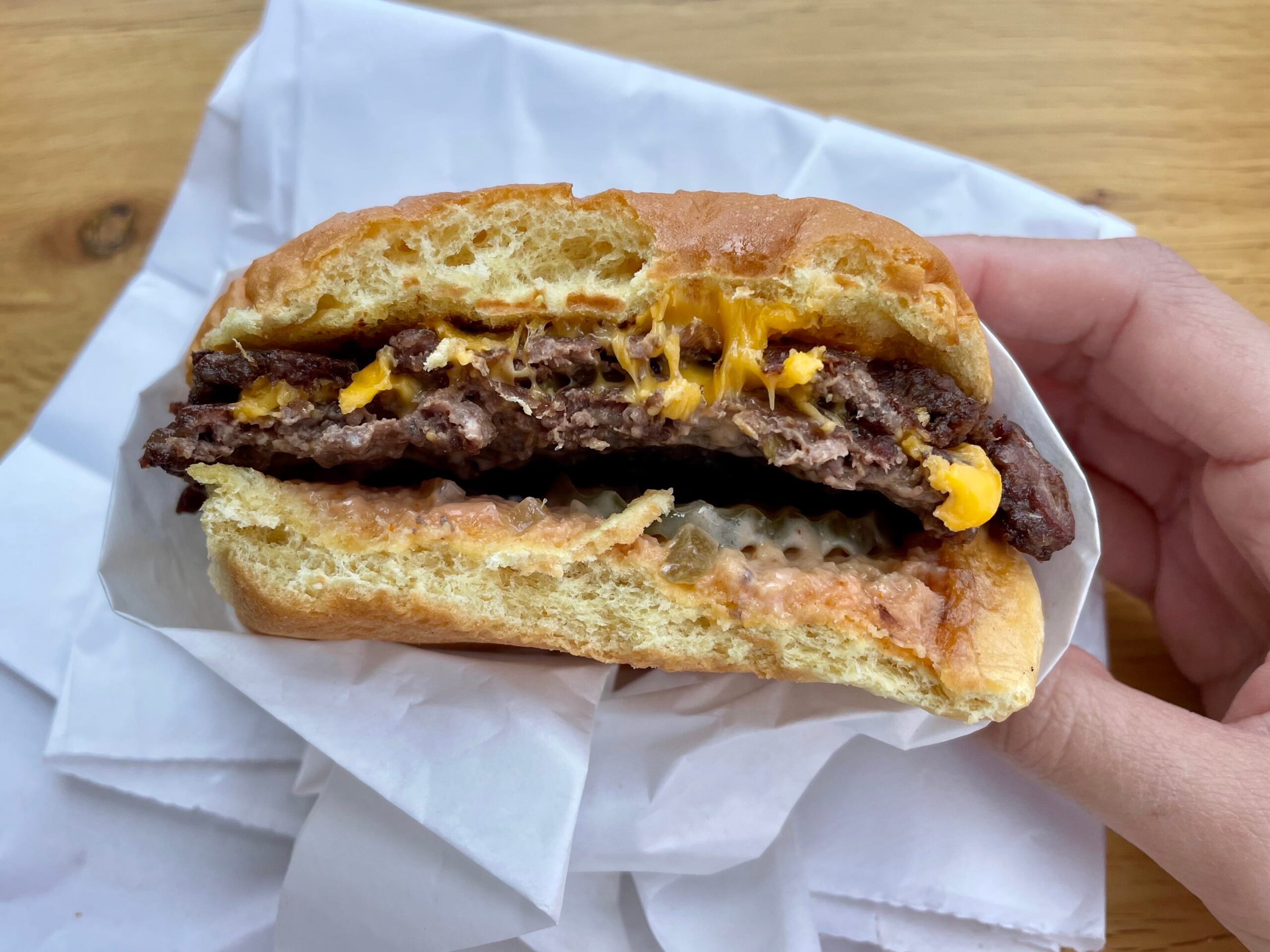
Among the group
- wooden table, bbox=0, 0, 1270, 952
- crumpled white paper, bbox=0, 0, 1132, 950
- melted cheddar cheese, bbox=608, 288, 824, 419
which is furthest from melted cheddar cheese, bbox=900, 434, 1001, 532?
wooden table, bbox=0, 0, 1270, 952

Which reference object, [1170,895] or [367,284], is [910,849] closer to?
[1170,895]

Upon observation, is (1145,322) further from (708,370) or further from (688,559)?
(688,559)

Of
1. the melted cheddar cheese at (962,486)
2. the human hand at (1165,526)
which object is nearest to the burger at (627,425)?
the melted cheddar cheese at (962,486)

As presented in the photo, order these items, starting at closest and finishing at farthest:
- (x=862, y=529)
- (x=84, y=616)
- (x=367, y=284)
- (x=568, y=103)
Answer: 1. (x=367, y=284)
2. (x=862, y=529)
3. (x=84, y=616)
4. (x=568, y=103)

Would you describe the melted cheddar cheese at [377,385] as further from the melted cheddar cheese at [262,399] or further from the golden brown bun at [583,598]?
the golden brown bun at [583,598]

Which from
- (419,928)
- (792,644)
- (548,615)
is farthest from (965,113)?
(419,928)

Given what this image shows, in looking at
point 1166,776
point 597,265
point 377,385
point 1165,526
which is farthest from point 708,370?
point 1165,526
